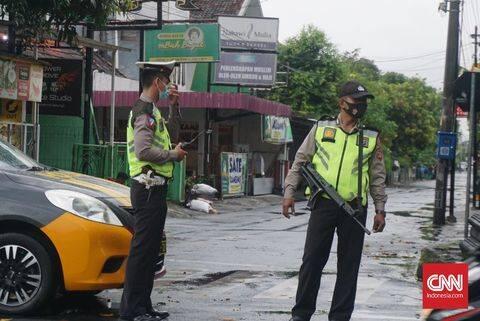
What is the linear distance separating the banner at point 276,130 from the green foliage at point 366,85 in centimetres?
604

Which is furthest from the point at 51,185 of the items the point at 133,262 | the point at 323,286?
the point at 323,286

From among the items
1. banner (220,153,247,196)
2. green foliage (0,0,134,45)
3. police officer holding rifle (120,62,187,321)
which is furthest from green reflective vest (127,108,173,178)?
banner (220,153,247,196)

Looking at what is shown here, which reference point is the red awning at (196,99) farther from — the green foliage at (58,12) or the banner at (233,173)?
the green foliage at (58,12)

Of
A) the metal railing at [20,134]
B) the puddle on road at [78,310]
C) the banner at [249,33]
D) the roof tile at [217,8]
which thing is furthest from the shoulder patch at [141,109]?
the roof tile at [217,8]

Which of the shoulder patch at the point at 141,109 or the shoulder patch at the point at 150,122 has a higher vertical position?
the shoulder patch at the point at 141,109

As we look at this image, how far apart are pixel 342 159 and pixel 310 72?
1475 inches

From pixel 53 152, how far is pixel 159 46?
23.0ft

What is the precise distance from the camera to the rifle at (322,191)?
5770mm

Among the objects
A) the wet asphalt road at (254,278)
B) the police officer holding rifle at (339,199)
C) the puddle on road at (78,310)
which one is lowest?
the wet asphalt road at (254,278)

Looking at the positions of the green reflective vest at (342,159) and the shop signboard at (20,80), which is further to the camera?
the shop signboard at (20,80)

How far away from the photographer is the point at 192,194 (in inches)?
878

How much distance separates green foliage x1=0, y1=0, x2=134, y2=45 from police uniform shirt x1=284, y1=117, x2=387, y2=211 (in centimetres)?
621

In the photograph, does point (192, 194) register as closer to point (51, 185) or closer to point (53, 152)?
point (53, 152)

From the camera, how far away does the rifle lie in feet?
18.9
